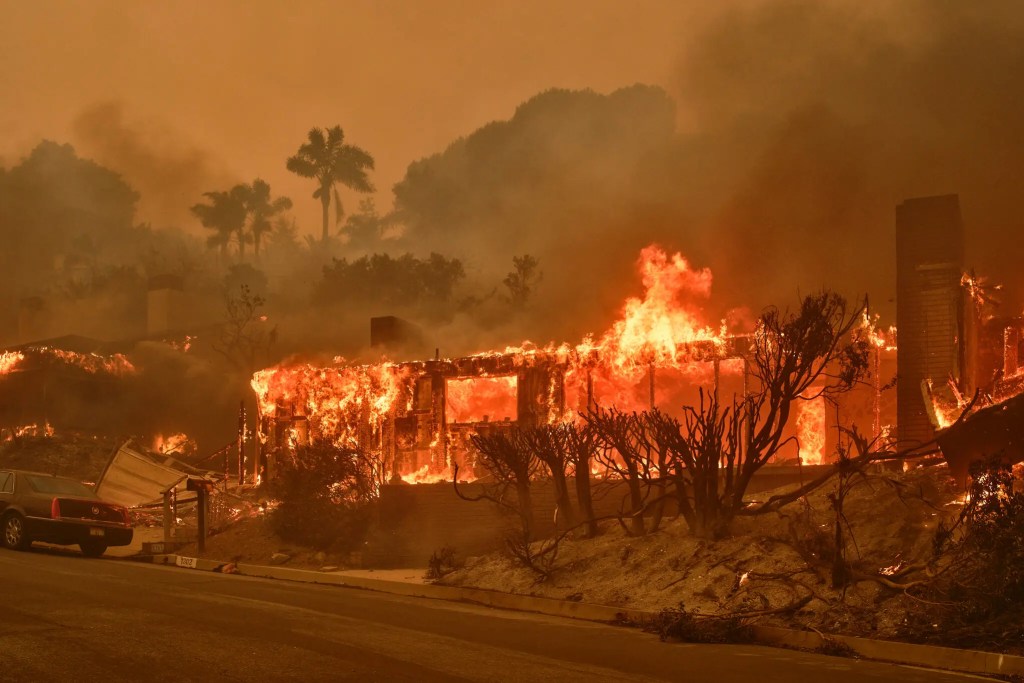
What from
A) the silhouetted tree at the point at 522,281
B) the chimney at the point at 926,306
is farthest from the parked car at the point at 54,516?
the silhouetted tree at the point at 522,281

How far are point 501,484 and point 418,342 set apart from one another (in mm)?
15512

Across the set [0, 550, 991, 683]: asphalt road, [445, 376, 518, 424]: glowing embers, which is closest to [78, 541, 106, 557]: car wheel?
[0, 550, 991, 683]: asphalt road

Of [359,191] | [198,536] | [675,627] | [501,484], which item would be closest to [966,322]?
[501,484]

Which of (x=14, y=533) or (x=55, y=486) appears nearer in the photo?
(x=14, y=533)

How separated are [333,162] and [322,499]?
208ft

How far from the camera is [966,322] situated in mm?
19000

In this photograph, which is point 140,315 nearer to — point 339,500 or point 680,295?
point 680,295

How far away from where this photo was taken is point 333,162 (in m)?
79.6

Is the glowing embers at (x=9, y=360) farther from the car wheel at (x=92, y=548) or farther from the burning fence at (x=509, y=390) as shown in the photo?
the car wheel at (x=92, y=548)

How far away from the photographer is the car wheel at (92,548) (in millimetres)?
18750

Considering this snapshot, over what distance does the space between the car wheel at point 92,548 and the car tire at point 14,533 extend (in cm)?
94

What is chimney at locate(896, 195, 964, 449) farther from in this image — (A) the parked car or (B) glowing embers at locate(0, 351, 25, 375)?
(B) glowing embers at locate(0, 351, 25, 375)

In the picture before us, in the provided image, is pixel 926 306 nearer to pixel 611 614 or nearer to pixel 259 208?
pixel 611 614

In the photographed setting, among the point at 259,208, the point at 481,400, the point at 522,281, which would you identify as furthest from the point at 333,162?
the point at 481,400
